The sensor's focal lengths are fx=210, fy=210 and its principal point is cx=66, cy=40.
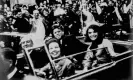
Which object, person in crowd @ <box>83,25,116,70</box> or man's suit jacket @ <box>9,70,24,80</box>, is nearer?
man's suit jacket @ <box>9,70,24,80</box>

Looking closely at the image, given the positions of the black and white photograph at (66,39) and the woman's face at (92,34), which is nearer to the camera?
the black and white photograph at (66,39)

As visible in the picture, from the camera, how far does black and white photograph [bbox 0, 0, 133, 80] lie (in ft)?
6.34

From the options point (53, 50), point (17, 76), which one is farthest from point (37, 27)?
point (17, 76)

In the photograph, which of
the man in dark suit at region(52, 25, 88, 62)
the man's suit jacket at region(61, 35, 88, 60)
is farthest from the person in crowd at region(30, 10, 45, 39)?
the man's suit jacket at region(61, 35, 88, 60)

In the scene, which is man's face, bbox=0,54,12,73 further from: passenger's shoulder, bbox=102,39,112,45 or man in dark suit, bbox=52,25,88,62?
passenger's shoulder, bbox=102,39,112,45

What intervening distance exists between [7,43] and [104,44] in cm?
95

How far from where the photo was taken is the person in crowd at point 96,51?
2.07 metres

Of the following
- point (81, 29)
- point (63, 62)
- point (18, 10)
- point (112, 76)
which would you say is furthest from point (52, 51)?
point (112, 76)

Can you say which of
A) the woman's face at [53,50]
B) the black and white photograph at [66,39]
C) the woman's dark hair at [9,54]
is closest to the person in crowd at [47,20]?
the black and white photograph at [66,39]

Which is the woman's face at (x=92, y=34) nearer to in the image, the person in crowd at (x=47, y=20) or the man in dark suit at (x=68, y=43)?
the man in dark suit at (x=68, y=43)

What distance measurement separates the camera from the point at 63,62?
1985mm

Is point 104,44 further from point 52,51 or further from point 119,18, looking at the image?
point 52,51

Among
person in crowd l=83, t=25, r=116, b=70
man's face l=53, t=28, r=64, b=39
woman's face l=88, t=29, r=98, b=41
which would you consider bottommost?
person in crowd l=83, t=25, r=116, b=70

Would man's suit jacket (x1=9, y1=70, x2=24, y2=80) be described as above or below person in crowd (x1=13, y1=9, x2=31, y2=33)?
below
